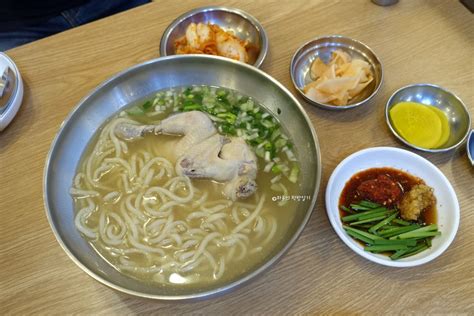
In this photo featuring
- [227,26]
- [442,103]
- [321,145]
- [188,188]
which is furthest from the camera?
[227,26]

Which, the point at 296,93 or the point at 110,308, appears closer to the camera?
the point at 110,308

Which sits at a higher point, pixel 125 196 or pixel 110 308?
pixel 125 196

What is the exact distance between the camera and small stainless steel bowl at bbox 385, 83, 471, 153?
7.06 feet

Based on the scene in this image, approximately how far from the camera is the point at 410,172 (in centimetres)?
203

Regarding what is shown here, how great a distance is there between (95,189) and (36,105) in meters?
0.87

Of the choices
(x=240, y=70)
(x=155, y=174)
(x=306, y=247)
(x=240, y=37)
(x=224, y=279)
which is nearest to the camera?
(x=224, y=279)

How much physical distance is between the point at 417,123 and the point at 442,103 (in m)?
0.26

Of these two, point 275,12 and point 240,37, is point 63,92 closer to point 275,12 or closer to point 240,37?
point 240,37

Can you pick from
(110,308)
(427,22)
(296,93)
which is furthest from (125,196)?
(427,22)

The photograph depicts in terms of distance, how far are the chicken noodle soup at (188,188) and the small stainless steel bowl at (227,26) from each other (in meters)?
0.44

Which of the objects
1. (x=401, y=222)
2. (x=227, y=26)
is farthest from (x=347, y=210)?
(x=227, y=26)

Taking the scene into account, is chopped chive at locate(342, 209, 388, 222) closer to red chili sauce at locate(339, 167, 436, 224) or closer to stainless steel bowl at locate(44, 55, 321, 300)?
red chili sauce at locate(339, 167, 436, 224)

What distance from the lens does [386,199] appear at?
74.4 inches

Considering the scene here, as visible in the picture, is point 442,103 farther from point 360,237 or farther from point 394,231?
point 360,237
